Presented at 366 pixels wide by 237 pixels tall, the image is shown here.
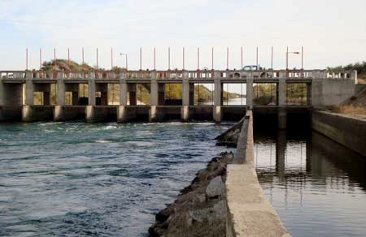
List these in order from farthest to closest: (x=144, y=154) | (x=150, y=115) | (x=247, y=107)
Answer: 1. (x=150, y=115)
2. (x=247, y=107)
3. (x=144, y=154)

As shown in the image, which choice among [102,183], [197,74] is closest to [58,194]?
[102,183]

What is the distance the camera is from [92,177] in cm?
2166

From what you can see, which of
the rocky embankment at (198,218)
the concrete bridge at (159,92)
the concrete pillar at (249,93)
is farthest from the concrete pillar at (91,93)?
the rocky embankment at (198,218)

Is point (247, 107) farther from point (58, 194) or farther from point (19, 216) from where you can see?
point (19, 216)

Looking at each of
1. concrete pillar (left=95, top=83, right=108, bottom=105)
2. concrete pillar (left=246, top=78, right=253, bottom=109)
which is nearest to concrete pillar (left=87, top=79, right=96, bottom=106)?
concrete pillar (left=95, top=83, right=108, bottom=105)

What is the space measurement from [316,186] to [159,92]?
135ft

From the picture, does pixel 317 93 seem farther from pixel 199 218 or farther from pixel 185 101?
pixel 199 218

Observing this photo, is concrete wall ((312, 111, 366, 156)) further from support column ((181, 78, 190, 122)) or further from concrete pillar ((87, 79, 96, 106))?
concrete pillar ((87, 79, 96, 106))

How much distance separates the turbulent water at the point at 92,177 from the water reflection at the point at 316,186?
11.8ft

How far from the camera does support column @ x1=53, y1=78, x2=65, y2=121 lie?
52.9m

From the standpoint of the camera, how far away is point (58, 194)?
18047 mm

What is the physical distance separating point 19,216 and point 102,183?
5.63 meters

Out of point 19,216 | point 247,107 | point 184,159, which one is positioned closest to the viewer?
point 19,216

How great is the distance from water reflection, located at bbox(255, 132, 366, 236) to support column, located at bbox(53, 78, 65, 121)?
27257 mm
